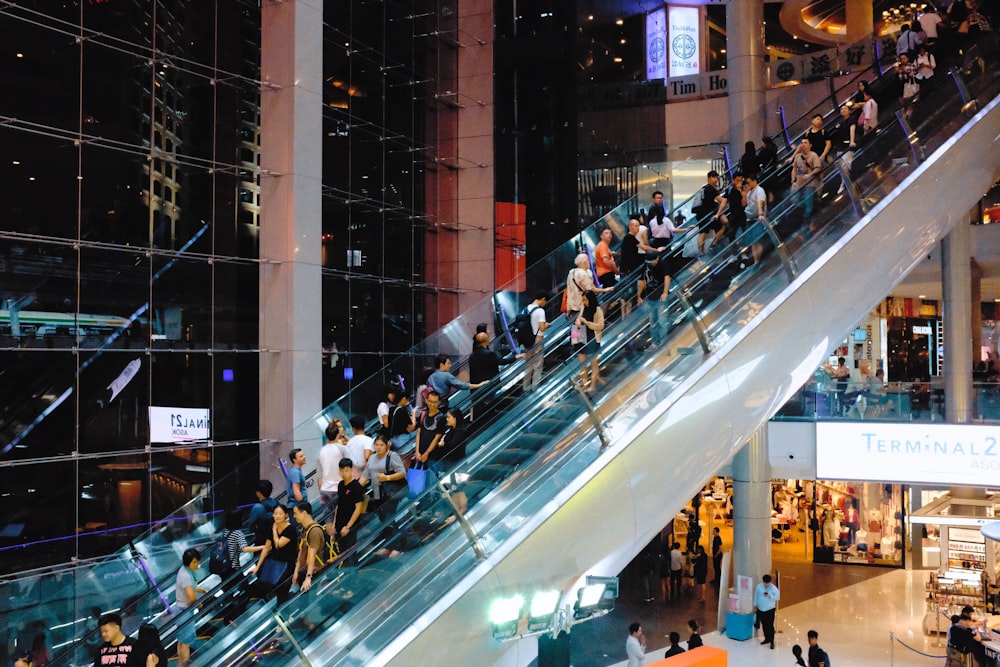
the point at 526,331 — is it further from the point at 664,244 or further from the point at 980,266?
the point at 980,266

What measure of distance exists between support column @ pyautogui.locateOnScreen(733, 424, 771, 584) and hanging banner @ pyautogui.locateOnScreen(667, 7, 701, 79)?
12.9m

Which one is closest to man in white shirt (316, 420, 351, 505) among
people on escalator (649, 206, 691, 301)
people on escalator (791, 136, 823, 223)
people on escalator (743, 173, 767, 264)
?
people on escalator (649, 206, 691, 301)

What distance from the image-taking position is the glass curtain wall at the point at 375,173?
15977mm

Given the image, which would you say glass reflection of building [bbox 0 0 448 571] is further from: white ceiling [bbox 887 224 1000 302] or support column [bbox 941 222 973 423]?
white ceiling [bbox 887 224 1000 302]

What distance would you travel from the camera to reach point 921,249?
12109 millimetres

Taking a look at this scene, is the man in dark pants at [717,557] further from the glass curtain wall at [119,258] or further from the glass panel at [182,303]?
the glass panel at [182,303]

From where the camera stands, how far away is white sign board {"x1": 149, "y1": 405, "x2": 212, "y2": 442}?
12289mm

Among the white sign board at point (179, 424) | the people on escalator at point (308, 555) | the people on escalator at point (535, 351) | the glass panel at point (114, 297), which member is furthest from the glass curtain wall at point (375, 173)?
the people on escalator at point (308, 555)

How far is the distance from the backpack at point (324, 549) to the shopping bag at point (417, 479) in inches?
29.4

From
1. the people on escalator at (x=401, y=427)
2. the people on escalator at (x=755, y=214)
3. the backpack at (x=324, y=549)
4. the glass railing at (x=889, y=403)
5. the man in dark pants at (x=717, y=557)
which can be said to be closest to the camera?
the backpack at (x=324, y=549)

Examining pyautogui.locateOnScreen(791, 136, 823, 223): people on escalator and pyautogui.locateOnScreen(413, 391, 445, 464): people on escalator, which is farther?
pyautogui.locateOnScreen(791, 136, 823, 223): people on escalator

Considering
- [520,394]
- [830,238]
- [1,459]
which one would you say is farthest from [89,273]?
[830,238]

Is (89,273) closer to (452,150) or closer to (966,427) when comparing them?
(452,150)

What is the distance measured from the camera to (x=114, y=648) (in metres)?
6.50
